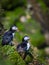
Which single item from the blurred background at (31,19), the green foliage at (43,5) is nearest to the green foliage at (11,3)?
the blurred background at (31,19)

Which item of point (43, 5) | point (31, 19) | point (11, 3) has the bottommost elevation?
point (43, 5)

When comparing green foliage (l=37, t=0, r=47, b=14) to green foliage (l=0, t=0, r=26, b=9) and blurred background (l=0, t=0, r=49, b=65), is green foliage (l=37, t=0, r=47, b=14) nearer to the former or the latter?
blurred background (l=0, t=0, r=49, b=65)

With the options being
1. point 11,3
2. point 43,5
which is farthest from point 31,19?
point 43,5

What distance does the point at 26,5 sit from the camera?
35.6m

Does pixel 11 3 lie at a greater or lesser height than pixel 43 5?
greater

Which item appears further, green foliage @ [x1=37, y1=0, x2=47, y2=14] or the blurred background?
green foliage @ [x1=37, y1=0, x2=47, y2=14]

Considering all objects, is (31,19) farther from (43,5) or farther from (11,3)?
(43,5)

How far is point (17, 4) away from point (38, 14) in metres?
2.61

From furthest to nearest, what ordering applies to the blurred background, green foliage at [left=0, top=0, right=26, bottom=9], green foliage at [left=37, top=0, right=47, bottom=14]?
green foliage at [left=37, top=0, right=47, bottom=14]
green foliage at [left=0, top=0, right=26, bottom=9]
the blurred background

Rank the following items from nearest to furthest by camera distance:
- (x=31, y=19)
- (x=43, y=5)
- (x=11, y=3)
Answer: (x=31, y=19), (x=11, y=3), (x=43, y=5)

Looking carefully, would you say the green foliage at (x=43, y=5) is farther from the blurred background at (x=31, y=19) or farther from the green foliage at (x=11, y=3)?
the green foliage at (x=11, y=3)

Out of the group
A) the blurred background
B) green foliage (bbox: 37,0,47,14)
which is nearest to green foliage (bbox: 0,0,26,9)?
the blurred background

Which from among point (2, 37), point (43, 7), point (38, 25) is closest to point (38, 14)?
point (43, 7)

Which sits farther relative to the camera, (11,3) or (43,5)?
(43,5)
